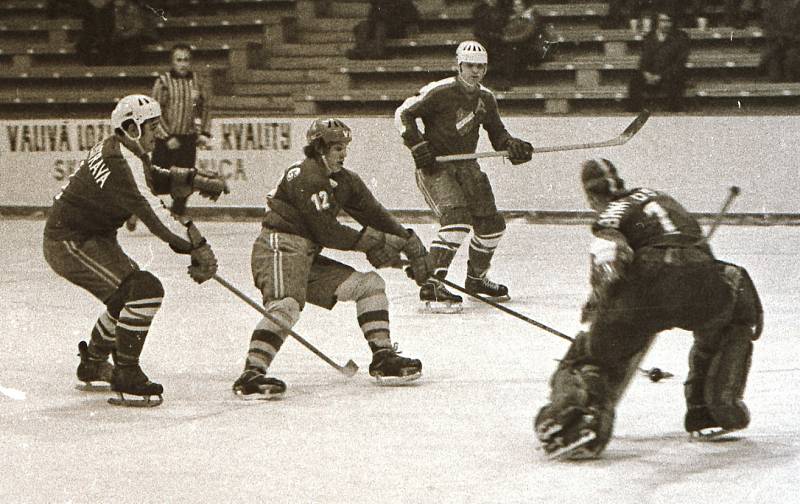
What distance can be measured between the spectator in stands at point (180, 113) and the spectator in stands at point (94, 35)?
477cm

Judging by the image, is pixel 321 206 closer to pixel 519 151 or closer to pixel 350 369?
pixel 350 369

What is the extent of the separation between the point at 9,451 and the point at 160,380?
1430 millimetres

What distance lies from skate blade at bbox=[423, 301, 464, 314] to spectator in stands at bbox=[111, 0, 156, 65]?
9.02 meters

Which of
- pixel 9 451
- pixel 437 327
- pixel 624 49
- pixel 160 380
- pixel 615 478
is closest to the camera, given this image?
pixel 615 478

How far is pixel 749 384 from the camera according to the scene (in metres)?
6.29

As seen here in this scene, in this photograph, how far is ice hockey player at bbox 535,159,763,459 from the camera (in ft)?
16.2

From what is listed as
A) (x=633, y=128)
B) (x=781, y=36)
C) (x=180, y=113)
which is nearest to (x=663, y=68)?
(x=781, y=36)

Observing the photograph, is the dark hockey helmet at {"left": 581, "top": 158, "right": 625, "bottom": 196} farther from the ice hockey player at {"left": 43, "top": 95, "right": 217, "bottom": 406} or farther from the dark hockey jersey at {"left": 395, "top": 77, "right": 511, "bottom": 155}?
the dark hockey jersey at {"left": 395, "top": 77, "right": 511, "bottom": 155}

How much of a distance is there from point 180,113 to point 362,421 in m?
6.85

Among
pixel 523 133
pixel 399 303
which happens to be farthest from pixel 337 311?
pixel 523 133

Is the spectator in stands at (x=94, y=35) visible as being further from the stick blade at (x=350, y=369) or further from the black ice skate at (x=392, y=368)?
the black ice skate at (x=392, y=368)

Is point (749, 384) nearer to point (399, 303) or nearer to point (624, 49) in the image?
point (399, 303)

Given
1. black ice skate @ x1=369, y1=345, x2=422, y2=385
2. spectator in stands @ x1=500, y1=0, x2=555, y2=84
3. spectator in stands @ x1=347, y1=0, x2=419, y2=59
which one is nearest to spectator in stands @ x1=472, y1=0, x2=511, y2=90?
spectator in stands @ x1=500, y1=0, x2=555, y2=84

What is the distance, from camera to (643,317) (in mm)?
5008
